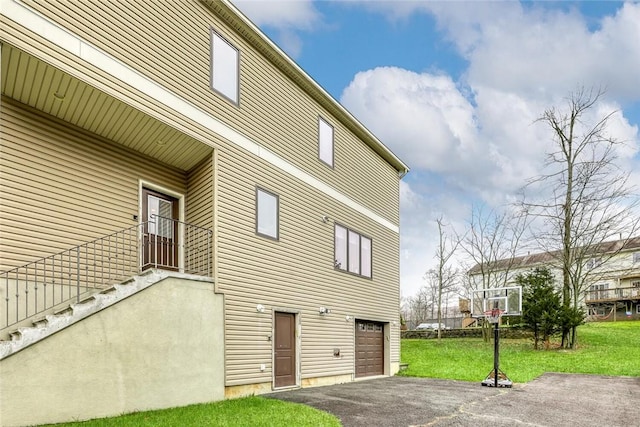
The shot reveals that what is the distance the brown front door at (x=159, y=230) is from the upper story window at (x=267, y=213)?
1776 mm

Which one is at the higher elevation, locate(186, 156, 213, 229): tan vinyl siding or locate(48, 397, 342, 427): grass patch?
locate(186, 156, 213, 229): tan vinyl siding

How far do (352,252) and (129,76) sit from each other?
28.9ft

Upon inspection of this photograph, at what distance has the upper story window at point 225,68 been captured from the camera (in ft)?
31.5

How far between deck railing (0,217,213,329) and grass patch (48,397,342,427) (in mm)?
2076

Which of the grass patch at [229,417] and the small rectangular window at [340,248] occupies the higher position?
the small rectangular window at [340,248]

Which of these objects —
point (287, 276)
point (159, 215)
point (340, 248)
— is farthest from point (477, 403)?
point (159, 215)

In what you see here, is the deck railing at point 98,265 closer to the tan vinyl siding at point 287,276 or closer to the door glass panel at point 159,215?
the door glass panel at point 159,215

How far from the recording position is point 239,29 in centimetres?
1020

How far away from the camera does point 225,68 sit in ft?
32.6

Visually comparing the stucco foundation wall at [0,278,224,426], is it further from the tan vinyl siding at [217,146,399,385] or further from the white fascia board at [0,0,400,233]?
the white fascia board at [0,0,400,233]

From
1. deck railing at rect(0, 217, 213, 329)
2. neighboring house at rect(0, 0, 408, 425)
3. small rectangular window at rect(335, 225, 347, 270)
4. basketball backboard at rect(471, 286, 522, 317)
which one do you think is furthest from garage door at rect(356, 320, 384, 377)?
deck railing at rect(0, 217, 213, 329)

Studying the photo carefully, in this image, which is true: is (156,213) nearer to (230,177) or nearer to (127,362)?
(230,177)

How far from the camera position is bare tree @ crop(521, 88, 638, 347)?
846 inches

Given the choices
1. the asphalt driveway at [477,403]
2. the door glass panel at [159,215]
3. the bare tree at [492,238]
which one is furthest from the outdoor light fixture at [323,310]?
the bare tree at [492,238]
